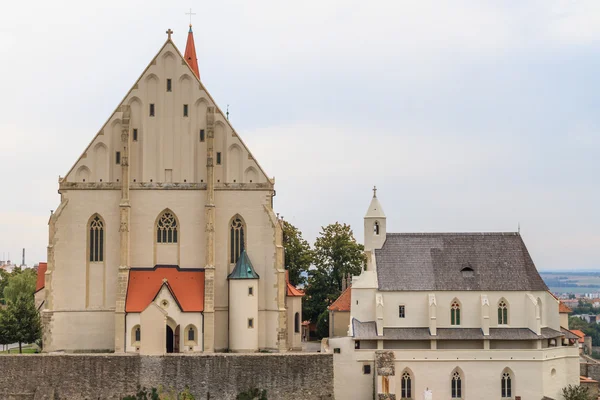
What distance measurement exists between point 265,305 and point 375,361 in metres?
10.9

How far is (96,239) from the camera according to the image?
75.5 metres

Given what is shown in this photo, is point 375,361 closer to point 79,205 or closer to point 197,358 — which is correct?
point 197,358

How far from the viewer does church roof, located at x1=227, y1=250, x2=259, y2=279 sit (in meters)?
74.1

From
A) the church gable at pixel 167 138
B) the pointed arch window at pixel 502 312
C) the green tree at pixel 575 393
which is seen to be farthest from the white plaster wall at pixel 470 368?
the church gable at pixel 167 138

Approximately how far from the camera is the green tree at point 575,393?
70.2 meters

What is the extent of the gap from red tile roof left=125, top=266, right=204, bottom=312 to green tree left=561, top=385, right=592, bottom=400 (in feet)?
92.5

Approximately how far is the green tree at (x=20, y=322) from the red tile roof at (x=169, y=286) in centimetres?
1097

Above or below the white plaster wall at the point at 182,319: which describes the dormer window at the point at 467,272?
above

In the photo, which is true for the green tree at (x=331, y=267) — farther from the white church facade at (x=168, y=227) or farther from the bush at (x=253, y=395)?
the bush at (x=253, y=395)

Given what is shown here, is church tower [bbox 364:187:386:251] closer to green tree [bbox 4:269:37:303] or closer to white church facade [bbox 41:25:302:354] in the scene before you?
white church facade [bbox 41:25:302:354]

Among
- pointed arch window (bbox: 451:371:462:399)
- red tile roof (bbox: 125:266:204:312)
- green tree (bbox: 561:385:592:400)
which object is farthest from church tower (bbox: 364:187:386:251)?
green tree (bbox: 561:385:592:400)

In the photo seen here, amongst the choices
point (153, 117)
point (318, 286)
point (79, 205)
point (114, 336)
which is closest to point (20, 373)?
point (114, 336)

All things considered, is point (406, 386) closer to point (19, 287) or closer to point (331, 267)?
point (331, 267)

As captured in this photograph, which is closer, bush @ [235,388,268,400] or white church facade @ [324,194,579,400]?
bush @ [235,388,268,400]
